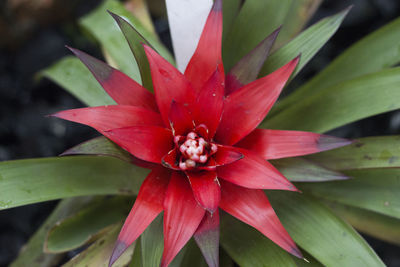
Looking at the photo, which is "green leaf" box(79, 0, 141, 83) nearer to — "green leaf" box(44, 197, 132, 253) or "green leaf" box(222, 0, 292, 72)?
"green leaf" box(222, 0, 292, 72)

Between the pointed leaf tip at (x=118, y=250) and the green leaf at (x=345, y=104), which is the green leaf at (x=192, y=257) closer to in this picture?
the pointed leaf tip at (x=118, y=250)

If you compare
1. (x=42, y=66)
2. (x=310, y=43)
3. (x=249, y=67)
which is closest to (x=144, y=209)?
(x=249, y=67)

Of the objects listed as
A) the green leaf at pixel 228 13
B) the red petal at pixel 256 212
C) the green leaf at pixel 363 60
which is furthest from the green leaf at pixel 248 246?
the green leaf at pixel 228 13

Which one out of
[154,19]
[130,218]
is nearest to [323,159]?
[130,218]

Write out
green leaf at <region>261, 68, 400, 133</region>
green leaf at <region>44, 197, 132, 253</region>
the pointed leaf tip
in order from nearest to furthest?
the pointed leaf tip, green leaf at <region>261, 68, 400, 133</region>, green leaf at <region>44, 197, 132, 253</region>

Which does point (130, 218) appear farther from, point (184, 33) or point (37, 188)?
point (184, 33)

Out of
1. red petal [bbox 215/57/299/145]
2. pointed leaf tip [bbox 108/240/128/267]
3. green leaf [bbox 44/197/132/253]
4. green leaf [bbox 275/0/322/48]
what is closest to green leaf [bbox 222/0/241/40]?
green leaf [bbox 275/0/322/48]
